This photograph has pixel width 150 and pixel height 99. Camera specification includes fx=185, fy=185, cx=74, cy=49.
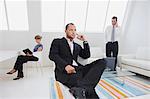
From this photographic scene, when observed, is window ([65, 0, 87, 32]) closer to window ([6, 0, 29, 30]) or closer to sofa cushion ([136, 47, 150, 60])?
window ([6, 0, 29, 30])

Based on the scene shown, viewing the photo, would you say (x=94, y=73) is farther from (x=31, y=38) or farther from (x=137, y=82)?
(x=31, y=38)

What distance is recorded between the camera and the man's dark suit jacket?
2.02 m

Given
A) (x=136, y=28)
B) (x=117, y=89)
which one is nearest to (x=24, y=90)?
(x=117, y=89)

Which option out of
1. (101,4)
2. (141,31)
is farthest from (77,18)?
(141,31)

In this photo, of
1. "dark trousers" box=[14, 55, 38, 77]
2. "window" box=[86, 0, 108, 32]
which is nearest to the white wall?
"window" box=[86, 0, 108, 32]

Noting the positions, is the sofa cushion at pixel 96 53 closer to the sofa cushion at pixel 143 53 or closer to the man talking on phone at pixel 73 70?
the sofa cushion at pixel 143 53

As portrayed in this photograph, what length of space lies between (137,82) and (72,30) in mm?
2254

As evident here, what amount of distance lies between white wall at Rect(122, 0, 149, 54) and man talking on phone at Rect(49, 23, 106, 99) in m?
4.00

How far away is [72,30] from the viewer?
2.23 m

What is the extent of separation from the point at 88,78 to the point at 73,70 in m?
0.19

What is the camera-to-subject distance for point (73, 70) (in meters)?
1.96

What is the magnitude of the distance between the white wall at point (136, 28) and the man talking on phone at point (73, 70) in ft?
13.1

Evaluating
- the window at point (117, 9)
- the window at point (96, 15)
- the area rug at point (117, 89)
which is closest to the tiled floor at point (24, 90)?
the area rug at point (117, 89)

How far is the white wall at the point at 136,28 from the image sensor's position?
5749 millimetres
